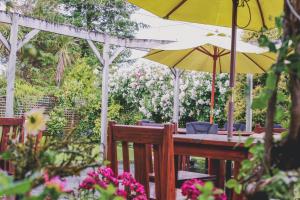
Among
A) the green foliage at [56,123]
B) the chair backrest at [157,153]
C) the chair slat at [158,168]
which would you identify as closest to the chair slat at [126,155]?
the chair backrest at [157,153]

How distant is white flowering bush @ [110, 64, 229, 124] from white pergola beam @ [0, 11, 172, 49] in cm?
163

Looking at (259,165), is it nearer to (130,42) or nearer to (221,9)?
(221,9)

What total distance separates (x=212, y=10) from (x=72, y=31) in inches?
169

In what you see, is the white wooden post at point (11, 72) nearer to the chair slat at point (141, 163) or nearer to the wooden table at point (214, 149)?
the wooden table at point (214, 149)

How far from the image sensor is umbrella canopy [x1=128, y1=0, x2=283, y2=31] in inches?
136

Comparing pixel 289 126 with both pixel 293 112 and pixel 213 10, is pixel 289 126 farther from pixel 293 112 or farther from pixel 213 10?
pixel 213 10

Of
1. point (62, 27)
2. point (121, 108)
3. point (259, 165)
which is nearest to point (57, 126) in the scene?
point (121, 108)

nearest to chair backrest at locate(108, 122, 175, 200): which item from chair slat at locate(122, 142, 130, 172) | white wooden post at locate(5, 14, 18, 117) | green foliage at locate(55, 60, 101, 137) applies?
chair slat at locate(122, 142, 130, 172)

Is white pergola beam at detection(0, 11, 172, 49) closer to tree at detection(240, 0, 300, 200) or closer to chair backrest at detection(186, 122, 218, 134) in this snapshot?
chair backrest at detection(186, 122, 218, 134)

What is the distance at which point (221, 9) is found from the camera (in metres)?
3.69

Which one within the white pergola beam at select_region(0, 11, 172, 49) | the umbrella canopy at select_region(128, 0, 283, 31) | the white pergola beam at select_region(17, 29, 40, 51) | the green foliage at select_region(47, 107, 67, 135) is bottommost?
the green foliage at select_region(47, 107, 67, 135)

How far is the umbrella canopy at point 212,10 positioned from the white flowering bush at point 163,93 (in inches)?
218

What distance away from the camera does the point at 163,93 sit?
10.3 meters

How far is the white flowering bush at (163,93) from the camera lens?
9.59 m
